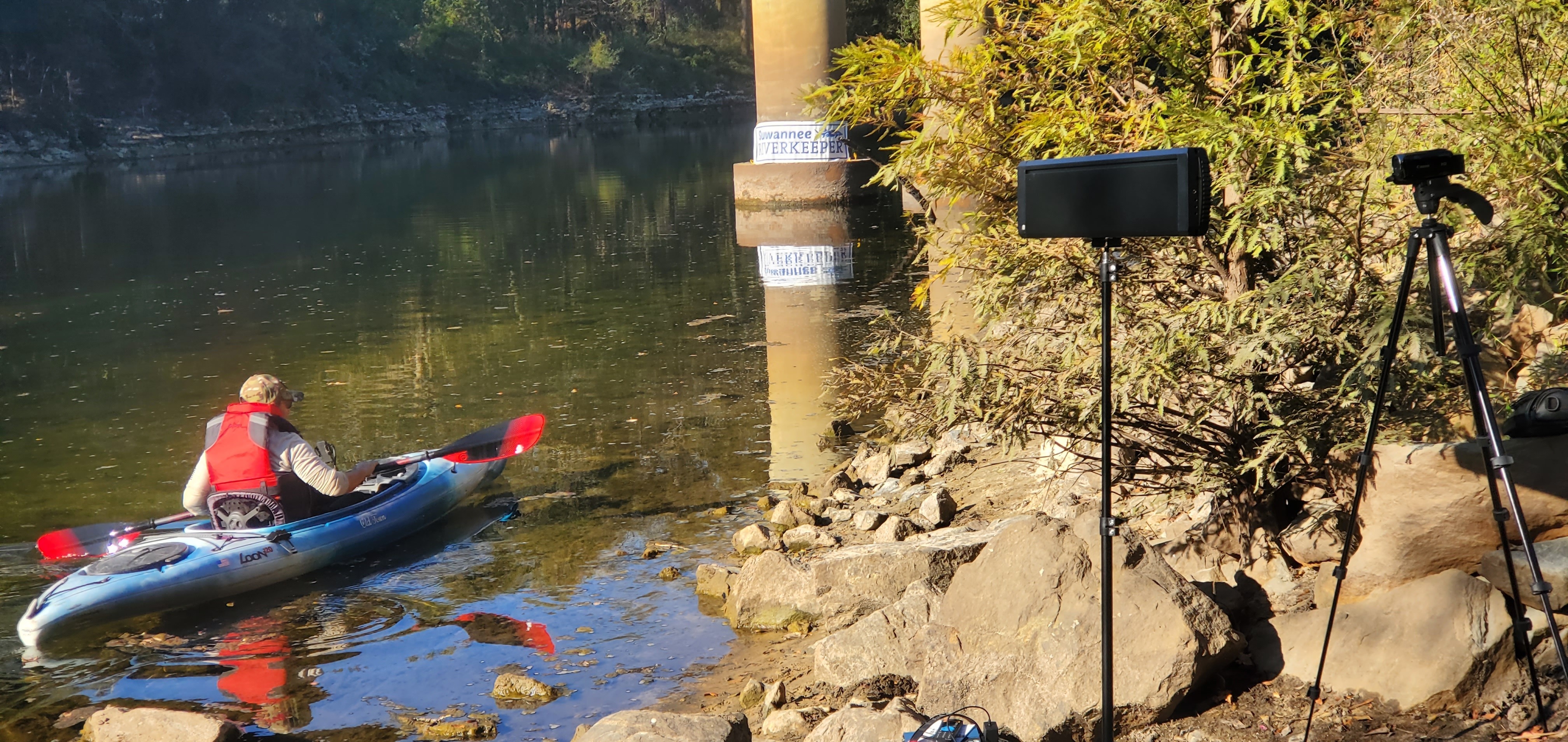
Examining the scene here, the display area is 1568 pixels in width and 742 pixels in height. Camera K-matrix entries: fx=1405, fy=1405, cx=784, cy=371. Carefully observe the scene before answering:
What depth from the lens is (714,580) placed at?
655 cm

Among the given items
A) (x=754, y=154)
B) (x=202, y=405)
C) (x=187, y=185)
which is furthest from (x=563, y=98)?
(x=202, y=405)

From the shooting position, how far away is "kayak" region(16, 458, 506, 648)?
6559mm

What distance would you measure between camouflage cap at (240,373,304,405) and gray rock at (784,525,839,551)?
8.72 ft

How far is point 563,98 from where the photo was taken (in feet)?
216

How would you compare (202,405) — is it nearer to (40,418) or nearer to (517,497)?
(40,418)

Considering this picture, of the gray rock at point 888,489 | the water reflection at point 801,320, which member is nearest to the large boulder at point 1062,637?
the water reflection at point 801,320

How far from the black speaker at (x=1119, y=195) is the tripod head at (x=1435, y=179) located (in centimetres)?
53

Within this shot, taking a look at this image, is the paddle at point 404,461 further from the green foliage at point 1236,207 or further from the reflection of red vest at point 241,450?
the green foliage at point 1236,207

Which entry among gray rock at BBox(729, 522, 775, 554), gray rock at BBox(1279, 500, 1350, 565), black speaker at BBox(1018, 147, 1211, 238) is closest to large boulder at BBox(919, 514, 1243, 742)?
gray rock at BBox(1279, 500, 1350, 565)

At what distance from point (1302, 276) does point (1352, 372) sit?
0.36m

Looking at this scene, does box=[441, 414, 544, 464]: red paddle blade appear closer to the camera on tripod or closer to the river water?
the river water

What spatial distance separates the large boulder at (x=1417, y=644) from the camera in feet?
13.5

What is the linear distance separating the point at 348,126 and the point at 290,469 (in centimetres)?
5103

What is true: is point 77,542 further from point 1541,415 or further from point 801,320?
point 801,320
